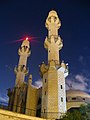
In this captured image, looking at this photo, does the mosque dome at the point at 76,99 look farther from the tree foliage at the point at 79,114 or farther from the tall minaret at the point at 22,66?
the tall minaret at the point at 22,66

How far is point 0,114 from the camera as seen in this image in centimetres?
1717

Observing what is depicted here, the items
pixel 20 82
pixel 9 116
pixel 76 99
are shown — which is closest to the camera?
pixel 9 116

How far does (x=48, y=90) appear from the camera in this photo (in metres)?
25.3

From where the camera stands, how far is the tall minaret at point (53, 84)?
2364 cm

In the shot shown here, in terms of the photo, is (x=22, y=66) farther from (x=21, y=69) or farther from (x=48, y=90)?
(x=48, y=90)

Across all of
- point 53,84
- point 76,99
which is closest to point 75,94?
point 76,99

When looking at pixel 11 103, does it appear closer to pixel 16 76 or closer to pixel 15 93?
pixel 15 93

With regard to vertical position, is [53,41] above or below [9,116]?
above

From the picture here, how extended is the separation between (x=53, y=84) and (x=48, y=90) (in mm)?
1176

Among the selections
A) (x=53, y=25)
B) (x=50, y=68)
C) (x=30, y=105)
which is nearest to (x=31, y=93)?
(x=30, y=105)

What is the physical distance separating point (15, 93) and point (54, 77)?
1117 centimetres

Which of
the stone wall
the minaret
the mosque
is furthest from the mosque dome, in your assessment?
the stone wall

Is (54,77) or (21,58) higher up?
(21,58)

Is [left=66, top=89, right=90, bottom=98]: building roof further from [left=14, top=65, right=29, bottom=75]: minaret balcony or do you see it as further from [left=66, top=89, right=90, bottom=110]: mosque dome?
[left=14, top=65, right=29, bottom=75]: minaret balcony
